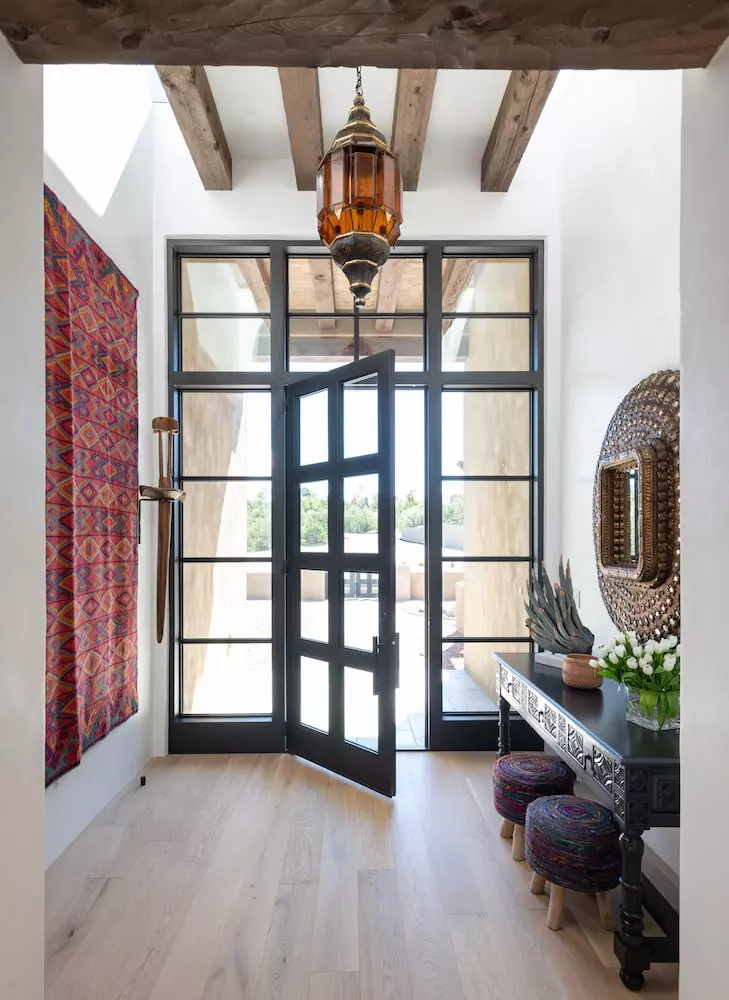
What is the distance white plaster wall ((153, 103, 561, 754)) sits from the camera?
3660 millimetres

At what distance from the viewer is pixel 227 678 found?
3.76m

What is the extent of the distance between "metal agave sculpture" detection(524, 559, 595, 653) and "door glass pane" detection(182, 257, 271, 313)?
2.31 meters

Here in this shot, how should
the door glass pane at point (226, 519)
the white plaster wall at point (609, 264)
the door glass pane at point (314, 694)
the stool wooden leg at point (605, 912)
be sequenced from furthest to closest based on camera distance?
1. the door glass pane at point (226, 519)
2. the door glass pane at point (314, 694)
3. the white plaster wall at point (609, 264)
4. the stool wooden leg at point (605, 912)

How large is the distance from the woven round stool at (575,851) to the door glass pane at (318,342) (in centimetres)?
265

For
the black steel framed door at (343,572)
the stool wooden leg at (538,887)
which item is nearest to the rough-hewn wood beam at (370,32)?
the black steel framed door at (343,572)

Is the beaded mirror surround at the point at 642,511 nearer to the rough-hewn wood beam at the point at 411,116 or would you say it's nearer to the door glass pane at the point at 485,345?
the door glass pane at the point at 485,345

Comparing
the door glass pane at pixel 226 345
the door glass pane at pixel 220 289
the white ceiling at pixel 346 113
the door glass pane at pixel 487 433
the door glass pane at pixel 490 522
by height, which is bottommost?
the door glass pane at pixel 490 522

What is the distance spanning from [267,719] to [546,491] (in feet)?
6.90

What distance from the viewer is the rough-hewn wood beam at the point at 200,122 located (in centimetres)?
282

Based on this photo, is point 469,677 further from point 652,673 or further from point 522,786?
point 652,673

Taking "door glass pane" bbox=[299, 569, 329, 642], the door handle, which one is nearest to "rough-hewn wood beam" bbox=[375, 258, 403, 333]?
"door glass pane" bbox=[299, 569, 329, 642]

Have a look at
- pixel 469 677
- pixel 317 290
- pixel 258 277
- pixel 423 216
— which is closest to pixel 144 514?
pixel 258 277
